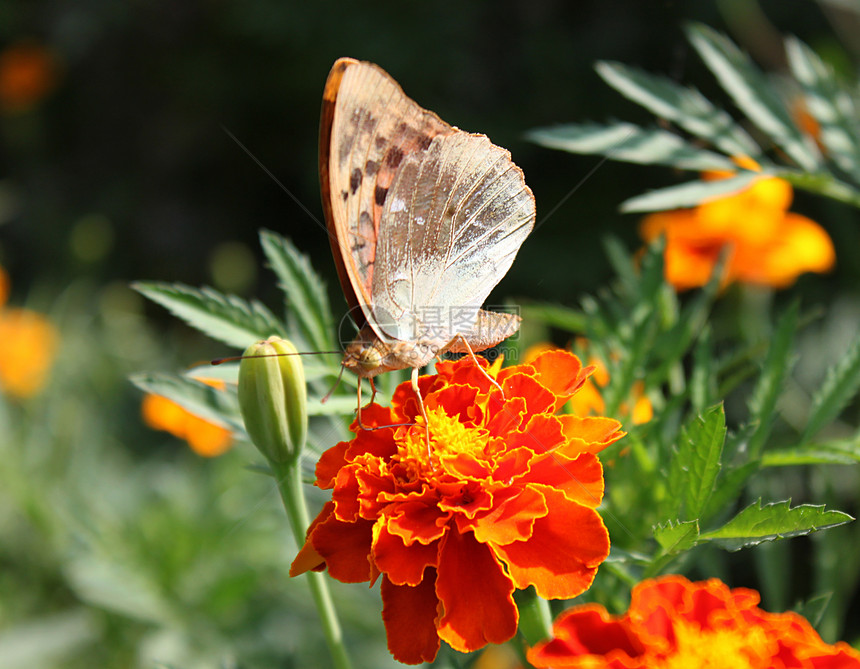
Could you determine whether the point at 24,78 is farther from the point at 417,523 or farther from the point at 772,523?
the point at 772,523

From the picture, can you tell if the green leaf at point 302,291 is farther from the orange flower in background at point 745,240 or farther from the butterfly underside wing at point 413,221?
the orange flower in background at point 745,240

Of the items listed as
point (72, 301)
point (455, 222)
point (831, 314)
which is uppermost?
point (455, 222)

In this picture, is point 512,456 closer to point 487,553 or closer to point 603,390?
point 487,553

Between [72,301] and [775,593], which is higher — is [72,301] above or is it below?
below

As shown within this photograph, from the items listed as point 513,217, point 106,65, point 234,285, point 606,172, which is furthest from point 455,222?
point 106,65

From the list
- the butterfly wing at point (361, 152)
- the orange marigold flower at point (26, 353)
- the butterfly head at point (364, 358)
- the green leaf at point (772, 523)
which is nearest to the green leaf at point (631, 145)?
the butterfly wing at point (361, 152)

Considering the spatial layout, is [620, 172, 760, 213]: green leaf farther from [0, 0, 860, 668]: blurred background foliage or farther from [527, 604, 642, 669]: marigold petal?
[527, 604, 642, 669]: marigold petal

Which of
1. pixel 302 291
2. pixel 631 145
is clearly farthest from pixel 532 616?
pixel 631 145
